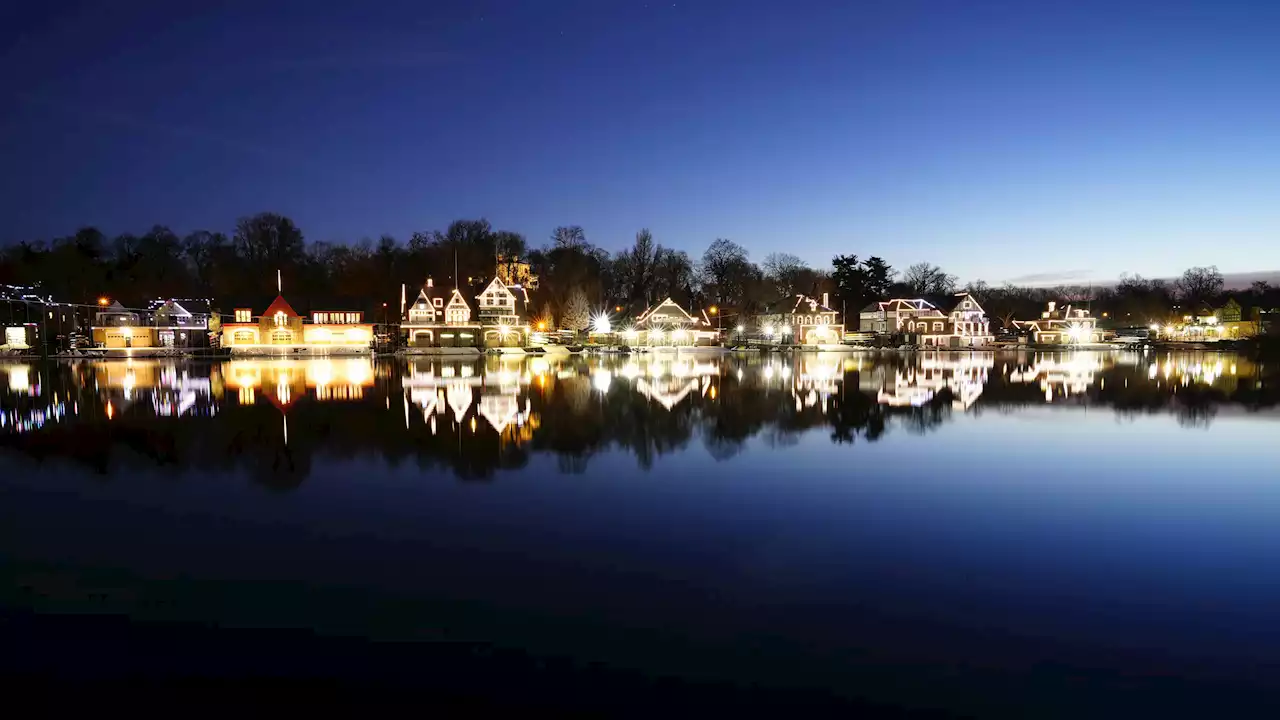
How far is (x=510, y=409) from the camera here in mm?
20578

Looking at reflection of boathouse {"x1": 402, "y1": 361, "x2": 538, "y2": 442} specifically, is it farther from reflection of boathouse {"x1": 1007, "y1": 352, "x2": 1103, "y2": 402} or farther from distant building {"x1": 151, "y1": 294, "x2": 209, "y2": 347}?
distant building {"x1": 151, "y1": 294, "x2": 209, "y2": 347}

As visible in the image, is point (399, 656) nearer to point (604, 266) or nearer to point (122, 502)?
point (122, 502)

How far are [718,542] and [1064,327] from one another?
102741mm

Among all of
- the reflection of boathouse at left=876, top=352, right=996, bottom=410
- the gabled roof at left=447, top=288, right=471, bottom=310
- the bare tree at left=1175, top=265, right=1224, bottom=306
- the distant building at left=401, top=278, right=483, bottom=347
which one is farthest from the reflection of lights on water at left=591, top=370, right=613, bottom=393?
the bare tree at left=1175, top=265, right=1224, bottom=306

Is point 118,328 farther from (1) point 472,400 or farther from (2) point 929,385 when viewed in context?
(2) point 929,385

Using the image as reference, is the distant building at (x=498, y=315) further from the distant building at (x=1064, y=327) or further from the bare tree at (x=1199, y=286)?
the bare tree at (x=1199, y=286)

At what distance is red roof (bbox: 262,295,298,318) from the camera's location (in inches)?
2589

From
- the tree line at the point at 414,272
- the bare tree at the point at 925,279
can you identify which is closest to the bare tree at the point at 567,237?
the tree line at the point at 414,272

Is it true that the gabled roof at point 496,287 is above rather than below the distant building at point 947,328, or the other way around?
above

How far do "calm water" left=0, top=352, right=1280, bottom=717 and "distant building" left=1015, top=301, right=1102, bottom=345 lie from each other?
86065 mm

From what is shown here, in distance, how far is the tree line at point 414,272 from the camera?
72125mm

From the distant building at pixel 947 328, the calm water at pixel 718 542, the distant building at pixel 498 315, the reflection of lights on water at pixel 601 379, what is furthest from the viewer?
the distant building at pixel 947 328

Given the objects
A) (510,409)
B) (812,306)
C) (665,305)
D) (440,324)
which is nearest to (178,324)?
(440,324)

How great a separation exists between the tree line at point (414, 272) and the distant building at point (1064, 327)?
532 centimetres
